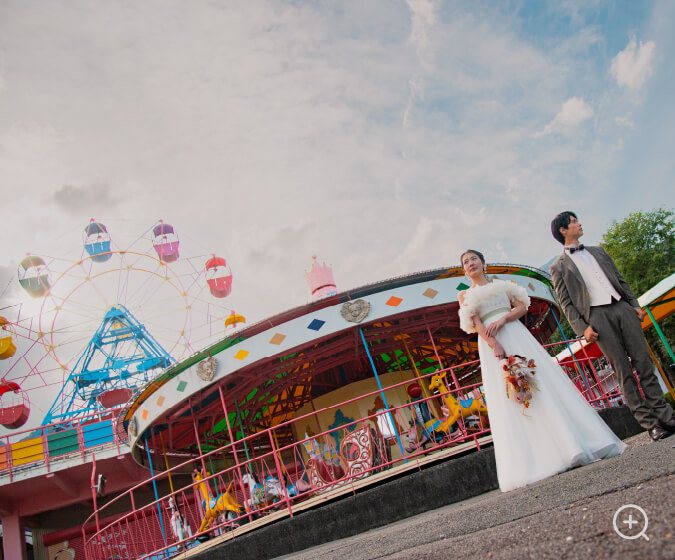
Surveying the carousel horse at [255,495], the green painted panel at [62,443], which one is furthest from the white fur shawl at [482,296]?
the green painted panel at [62,443]

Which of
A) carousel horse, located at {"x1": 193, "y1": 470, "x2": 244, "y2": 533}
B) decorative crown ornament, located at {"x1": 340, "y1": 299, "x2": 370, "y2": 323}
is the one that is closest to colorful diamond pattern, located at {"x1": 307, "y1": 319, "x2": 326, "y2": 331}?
decorative crown ornament, located at {"x1": 340, "y1": 299, "x2": 370, "y2": 323}

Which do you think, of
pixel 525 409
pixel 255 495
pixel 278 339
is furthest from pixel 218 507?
pixel 525 409

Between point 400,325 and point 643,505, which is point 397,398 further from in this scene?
point 643,505

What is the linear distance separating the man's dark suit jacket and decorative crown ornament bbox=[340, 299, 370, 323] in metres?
4.54

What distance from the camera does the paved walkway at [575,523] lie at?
1008 mm

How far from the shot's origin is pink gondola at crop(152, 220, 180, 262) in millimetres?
18766

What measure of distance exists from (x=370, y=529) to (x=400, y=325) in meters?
5.18

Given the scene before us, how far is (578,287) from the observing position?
3.34 meters

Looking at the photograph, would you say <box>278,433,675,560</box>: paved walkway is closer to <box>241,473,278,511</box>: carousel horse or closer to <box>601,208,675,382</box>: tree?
<box>241,473,278,511</box>: carousel horse

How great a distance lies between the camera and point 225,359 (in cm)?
799

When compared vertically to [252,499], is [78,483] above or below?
above

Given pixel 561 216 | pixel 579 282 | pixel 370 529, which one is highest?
pixel 561 216

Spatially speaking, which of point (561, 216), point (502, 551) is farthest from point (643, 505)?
point (561, 216)

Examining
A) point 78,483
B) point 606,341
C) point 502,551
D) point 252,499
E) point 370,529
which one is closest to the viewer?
point 502,551
